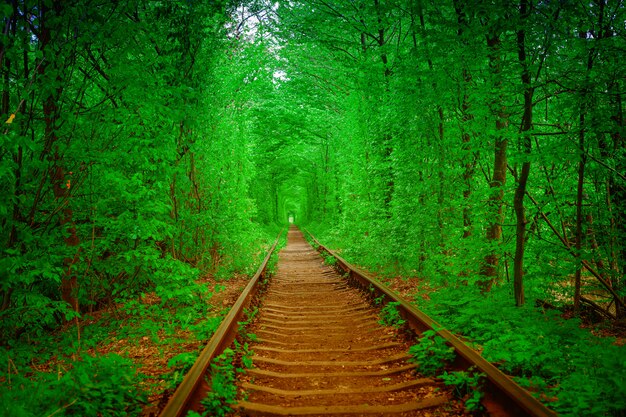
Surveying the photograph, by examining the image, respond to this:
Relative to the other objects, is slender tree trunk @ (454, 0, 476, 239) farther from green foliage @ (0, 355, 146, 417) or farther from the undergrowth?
green foliage @ (0, 355, 146, 417)

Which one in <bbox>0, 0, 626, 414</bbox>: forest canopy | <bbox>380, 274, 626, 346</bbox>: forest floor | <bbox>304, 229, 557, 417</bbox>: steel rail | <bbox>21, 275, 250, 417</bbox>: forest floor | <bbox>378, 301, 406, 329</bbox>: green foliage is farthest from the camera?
<bbox>378, 301, 406, 329</bbox>: green foliage

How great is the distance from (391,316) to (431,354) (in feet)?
5.46

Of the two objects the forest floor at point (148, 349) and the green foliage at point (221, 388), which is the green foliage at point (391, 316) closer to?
the green foliage at point (221, 388)

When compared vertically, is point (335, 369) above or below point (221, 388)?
below

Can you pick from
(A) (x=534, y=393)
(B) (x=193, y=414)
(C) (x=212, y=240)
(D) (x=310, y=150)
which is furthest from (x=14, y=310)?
(D) (x=310, y=150)

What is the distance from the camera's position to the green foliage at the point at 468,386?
3.01 metres

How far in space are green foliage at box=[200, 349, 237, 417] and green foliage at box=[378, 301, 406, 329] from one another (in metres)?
2.41

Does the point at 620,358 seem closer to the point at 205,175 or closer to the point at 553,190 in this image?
the point at 553,190

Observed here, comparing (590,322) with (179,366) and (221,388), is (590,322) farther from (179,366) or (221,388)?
(179,366)

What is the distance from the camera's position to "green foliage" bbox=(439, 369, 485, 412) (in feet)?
9.87

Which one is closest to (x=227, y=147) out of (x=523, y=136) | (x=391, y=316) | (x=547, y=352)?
(x=391, y=316)

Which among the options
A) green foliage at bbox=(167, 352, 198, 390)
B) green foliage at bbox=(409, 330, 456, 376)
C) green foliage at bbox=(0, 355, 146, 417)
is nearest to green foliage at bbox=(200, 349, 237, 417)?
green foliage at bbox=(167, 352, 198, 390)

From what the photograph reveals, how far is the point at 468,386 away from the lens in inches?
128

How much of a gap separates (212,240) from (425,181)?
5.44 m
